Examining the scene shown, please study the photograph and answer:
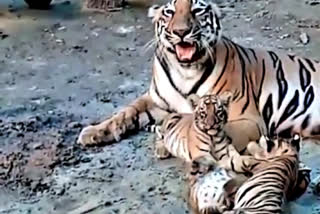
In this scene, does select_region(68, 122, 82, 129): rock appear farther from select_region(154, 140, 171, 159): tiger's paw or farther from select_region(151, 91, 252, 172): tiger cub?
select_region(151, 91, 252, 172): tiger cub

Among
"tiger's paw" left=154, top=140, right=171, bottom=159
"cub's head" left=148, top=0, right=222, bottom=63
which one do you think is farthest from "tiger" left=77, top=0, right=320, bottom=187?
"tiger's paw" left=154, top=140, right=171, bottom=159

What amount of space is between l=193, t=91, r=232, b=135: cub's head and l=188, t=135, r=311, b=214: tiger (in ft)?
0.40

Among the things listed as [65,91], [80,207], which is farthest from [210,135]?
[65,91]

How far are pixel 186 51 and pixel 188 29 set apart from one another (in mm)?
110

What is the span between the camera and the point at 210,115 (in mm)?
3352

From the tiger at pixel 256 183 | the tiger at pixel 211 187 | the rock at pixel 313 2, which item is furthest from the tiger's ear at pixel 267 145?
the rock at pixel 313 2

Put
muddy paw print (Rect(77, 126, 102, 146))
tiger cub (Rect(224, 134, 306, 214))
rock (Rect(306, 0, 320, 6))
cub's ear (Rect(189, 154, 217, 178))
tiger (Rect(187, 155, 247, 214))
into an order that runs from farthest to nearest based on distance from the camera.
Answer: rock (Rect(306, 0, 320, 6))
muddy paw print (Rect(77, 126, 102, 146))
cub's ear (Rect(189, 154, 217, 178))
tiger (Rect(187, 155, 247, 214))
tiger cub (Rect(224, 134, 306, 214))

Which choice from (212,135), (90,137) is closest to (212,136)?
(212,135)

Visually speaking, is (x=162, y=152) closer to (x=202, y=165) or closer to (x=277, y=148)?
(x=202, y=165)

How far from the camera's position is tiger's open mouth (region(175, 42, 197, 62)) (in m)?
3.76

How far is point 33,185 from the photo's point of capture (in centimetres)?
350

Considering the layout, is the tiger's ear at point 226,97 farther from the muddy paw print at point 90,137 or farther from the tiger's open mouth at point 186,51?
the muddy paw print at point 90,137

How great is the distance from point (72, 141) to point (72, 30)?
7.85 feet

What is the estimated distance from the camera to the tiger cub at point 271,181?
9.24ft
